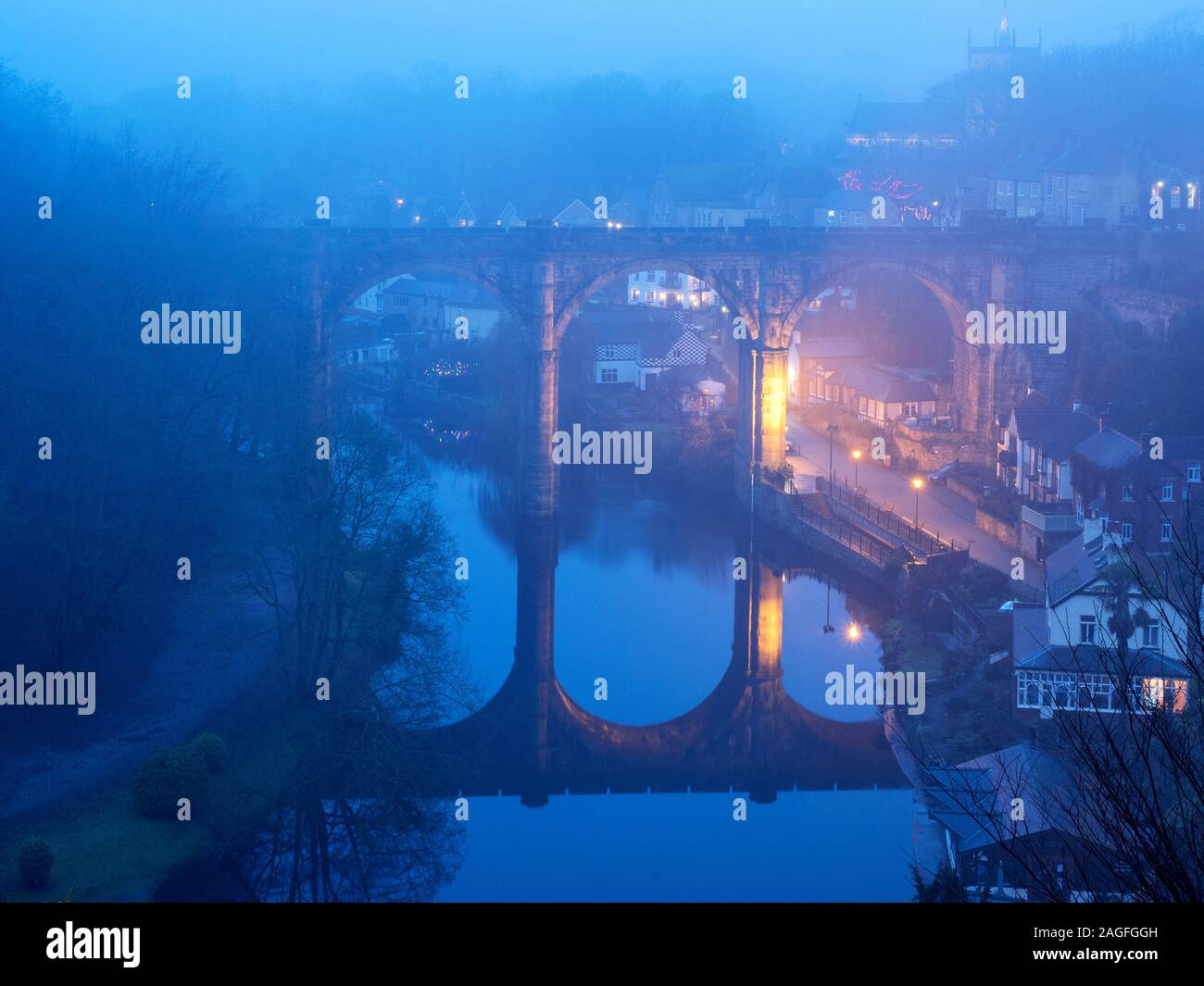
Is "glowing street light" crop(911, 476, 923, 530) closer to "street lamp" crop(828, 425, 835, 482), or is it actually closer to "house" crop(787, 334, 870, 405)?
"street lamp" crop(828, 425, 835, 482)

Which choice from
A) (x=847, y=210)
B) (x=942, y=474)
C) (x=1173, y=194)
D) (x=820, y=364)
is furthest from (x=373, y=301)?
(x=942, y=474)

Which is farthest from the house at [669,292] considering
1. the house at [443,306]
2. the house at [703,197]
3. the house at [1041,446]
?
the house at [1041,446]

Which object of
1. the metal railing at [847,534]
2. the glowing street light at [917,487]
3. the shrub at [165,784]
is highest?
the glowing street light at [917,487]

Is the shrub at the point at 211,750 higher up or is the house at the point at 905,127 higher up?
the house at the point at 905,127

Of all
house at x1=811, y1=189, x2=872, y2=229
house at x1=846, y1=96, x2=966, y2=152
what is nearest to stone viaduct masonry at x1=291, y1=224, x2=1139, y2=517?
house at x1=811, y1=189, x2=872, y2=229

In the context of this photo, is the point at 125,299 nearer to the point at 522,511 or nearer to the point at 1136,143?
the point at 522,511

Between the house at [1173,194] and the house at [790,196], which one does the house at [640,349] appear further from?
the house at [1173,194]
